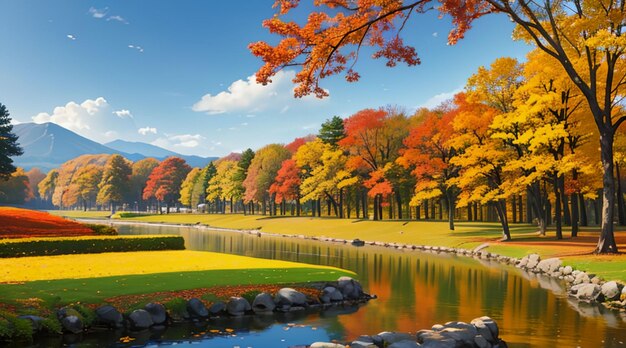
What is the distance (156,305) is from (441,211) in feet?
211

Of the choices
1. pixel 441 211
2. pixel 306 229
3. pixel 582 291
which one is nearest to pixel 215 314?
pixel 582 291

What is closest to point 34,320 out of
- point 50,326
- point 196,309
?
point 50,326

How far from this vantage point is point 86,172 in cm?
16162

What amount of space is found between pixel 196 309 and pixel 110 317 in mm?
2715

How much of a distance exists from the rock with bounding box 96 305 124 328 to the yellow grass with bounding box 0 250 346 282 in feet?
20.1

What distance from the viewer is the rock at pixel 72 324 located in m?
14.5

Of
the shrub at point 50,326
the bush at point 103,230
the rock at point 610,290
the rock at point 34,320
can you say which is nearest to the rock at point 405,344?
the shrub at point 50,326

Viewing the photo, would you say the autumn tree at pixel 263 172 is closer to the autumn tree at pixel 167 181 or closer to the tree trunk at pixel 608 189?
the autumn tree at pixel 167 181

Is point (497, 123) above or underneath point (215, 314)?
above

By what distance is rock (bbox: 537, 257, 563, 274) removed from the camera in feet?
92.9

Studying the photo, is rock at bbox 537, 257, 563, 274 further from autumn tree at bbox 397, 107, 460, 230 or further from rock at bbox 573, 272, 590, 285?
autumn tree at bbox 397, 107, 460, 230

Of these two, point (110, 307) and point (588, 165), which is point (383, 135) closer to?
point (588, 165)

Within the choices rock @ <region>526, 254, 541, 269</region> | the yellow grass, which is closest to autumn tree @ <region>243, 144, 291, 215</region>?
the yellow grass

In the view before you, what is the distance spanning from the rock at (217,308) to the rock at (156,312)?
1.67 metres
